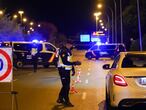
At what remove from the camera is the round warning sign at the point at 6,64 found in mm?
11188

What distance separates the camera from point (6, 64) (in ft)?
37.0

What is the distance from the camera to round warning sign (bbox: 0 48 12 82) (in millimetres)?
11188

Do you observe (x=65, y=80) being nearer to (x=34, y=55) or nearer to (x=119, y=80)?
(x=119, y=80)

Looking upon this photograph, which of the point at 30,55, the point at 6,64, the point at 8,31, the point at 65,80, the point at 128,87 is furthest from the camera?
the point at 8,31

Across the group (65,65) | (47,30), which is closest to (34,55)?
(65,65)

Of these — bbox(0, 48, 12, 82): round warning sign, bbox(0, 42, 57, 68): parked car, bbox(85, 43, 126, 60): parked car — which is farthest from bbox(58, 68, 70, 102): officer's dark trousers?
bbox(85, 43, 126, 60): parked car

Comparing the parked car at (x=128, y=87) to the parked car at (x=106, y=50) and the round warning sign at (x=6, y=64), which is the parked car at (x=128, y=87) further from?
the parked car at (x=106, y=50)

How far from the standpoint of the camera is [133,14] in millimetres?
74812

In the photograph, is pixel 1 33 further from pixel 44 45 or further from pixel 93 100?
pixel 93 100

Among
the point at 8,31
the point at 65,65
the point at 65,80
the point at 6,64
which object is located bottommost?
the point at 65,80

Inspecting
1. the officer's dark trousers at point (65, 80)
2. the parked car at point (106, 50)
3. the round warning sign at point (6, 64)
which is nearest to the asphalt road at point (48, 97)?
the officer's dark trousers at point (65, 80)

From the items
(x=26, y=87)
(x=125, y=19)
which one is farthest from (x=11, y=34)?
(x=26, y=87)

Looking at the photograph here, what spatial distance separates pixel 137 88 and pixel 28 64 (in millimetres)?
25658

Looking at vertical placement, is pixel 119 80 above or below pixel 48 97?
above
